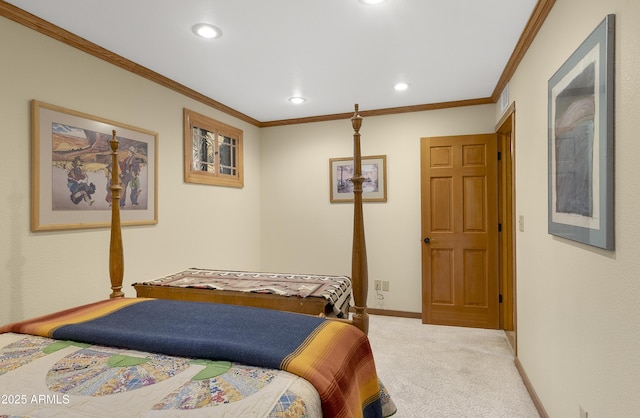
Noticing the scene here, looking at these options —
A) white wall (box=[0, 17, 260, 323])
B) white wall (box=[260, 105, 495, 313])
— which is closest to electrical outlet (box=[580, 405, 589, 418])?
white wall (box=[260, 105, 495, 313])

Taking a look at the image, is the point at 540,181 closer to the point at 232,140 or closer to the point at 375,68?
the point at 375,68

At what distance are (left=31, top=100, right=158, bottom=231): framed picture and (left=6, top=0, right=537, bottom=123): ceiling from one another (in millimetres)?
572

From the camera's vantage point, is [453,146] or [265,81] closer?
[265,81]

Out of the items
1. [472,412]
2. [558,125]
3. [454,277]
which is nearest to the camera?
[558,125]

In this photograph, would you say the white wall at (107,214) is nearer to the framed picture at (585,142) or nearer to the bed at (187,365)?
the bed at (187,365)

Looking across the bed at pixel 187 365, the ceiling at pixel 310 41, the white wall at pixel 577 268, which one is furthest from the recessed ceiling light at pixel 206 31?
the white wall at pixel 577 268

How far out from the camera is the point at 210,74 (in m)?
3.00

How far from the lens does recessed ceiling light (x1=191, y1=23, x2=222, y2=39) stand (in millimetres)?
2201

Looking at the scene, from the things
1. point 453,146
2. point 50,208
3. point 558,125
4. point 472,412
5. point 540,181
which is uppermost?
point 453,146

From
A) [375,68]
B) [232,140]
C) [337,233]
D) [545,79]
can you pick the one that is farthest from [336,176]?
[545,79]

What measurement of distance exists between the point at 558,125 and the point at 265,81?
7.67 ft

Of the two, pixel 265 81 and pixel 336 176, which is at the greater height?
pixel 265 81

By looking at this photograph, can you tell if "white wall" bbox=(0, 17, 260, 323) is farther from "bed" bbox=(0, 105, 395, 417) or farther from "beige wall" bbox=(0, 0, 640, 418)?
"bed" bbox=(0, 105, 395, 417)

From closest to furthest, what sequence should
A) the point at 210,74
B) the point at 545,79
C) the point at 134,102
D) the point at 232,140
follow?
the point at 545,79 → the point at 134,102 → the point at 210,74 → the point at 232,140
